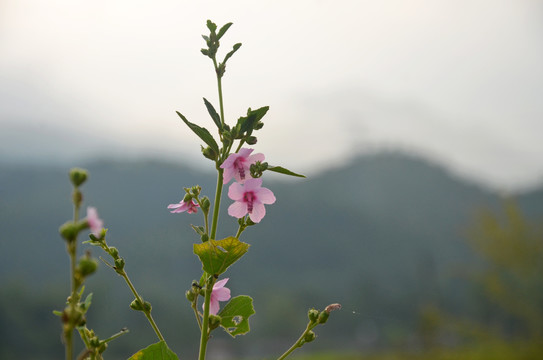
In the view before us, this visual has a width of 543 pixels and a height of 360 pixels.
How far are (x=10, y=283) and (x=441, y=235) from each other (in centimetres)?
7377

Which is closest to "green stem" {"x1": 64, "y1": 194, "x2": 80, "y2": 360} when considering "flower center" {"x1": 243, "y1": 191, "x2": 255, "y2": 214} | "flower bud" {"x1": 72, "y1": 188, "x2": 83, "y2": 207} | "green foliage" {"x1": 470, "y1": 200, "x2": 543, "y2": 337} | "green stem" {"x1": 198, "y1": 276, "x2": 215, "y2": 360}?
"flower bud" {"x1": 72, "y1": 188, "x2": 83, "y2": 207}

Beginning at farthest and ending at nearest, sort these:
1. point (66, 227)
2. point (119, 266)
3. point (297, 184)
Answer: point (297, 184), point (119, 266), point (66, 227)

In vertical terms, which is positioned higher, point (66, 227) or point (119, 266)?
point (66, 227)

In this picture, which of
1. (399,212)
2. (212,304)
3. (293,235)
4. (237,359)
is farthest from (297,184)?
(212,304)

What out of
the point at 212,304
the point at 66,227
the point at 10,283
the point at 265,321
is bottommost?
the point at 265,321

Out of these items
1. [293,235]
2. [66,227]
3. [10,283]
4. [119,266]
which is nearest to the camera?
[66,227]

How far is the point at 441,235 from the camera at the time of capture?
94.6 metres

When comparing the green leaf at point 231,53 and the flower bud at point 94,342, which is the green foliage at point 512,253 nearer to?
the green leaf at point 231,53

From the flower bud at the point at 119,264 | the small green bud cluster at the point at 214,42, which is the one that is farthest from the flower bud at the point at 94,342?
the small green bud cluster at the point at 214,42

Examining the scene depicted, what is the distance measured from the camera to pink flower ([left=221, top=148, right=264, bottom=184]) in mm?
1256

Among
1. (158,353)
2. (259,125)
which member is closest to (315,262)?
(259,125)

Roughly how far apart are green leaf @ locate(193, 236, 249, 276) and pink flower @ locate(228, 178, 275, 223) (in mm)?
113

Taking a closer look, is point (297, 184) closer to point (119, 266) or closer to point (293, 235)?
point (293, 235)

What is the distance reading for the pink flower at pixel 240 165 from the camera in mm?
1256
